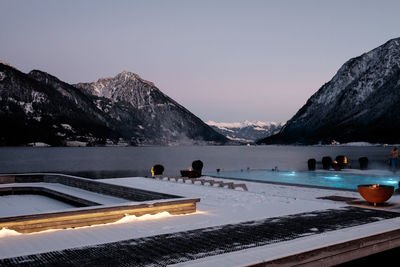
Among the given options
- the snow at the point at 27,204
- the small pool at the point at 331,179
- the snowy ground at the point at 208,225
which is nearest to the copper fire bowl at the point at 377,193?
the snowy ground at the point at 208,225

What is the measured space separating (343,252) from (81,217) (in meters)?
5.10

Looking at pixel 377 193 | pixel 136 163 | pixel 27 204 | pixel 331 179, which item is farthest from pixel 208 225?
pixel 136 163

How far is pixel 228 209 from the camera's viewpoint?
1065 cm

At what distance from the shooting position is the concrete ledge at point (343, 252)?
6.11m

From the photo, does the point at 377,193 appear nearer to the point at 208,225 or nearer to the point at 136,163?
the point at 208,225

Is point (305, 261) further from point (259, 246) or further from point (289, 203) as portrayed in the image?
point (289, 203)

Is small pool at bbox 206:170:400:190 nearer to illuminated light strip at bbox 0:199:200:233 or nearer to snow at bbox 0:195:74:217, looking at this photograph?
snow at bbox 0:195:74:217

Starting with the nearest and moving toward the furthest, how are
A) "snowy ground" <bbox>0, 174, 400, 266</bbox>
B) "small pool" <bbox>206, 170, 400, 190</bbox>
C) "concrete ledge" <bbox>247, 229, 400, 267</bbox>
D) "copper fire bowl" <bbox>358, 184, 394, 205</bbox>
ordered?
"concrete ledge" <bbox>247, 229, 400, 267</bbox>, "snowy ground" <bbox>0, 174, 400, 266</bbox>, "copper fire bowl" <bbox>358, 184, 394, 205</bbox>, "small pool" <bbox>206, 170, 400, 190</bbox>

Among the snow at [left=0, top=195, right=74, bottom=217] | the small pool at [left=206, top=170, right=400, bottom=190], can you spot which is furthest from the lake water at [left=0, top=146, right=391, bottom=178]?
the snow at [left=0, top=195, right=74, bottom=217]

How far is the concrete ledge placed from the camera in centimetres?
611

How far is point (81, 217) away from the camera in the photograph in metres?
8.30

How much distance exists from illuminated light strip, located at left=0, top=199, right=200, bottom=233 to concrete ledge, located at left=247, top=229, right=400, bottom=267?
4.06m

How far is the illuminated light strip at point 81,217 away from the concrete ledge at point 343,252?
4.06 metres

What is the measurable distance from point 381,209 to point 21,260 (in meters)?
8.69
